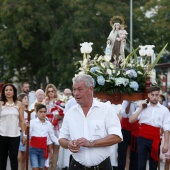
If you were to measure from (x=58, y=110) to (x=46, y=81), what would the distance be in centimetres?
2664

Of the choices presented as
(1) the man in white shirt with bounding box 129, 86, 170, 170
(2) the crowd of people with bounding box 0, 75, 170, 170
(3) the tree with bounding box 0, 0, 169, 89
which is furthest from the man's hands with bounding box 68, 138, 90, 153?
(3) the tree with bounding box 0, 0, 169, 89

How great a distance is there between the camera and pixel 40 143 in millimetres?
14812

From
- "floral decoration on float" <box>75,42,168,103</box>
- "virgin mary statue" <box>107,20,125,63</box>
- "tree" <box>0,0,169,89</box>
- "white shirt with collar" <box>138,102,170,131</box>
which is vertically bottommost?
"white shirt with collar" <box>138,102,170,131</box>

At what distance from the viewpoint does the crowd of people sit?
8.34m

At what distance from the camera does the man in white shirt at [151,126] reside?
13242 mm

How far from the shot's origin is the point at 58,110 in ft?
56.7

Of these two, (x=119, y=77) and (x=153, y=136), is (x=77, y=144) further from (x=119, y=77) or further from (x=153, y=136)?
(x=119, y=77)

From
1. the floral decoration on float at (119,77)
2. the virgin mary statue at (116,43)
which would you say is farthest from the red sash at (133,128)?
the virgin mary statue at (116,43)

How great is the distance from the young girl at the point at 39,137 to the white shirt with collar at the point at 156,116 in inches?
93.0

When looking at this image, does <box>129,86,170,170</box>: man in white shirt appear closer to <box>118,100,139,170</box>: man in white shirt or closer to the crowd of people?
the crowd of people

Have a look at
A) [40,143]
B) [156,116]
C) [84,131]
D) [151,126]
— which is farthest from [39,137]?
[84,131]

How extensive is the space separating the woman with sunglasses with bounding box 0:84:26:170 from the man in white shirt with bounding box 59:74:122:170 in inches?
218

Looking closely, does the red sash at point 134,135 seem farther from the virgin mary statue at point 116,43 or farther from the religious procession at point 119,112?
the virgin mary statue at point 116,43

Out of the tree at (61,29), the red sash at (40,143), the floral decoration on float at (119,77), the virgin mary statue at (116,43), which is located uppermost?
the tree at (61,29)
